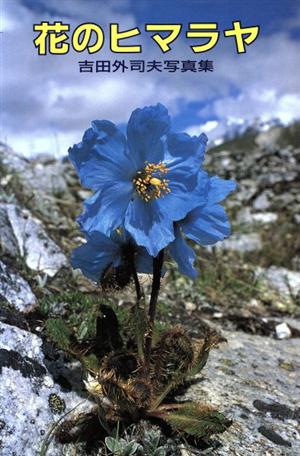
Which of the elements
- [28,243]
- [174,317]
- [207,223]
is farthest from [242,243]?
[207,223]

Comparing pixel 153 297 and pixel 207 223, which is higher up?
pixel 207 223

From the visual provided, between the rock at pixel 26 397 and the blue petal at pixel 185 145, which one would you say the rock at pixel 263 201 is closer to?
the rock at pixel 26 397

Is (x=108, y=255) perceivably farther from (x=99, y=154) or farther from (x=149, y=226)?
(x=99, y=154)

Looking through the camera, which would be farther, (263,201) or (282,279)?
(263,201)

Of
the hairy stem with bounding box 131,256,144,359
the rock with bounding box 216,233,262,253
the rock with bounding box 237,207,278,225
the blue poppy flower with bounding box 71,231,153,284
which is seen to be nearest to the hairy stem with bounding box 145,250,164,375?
the hairy stem with bounding box 131,256,144,359

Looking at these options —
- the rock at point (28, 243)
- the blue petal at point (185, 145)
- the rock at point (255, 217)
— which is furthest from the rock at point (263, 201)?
the blue petal at point (185, 145)

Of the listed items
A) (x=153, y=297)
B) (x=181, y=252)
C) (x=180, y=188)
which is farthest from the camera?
(x=153, y=297)

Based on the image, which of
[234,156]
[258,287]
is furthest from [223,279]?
[234,156]

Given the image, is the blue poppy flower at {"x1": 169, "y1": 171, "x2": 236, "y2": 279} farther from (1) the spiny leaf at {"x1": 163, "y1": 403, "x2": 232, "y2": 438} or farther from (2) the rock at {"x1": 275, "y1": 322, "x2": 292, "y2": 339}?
(2) the rock at {"x1": 275, "y1": 322, "x2": 292, "y2": 339}
